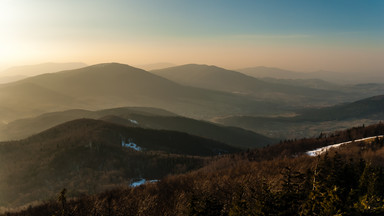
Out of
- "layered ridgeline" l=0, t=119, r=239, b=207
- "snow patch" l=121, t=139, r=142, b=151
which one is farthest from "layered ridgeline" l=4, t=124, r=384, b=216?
"snow patch" l=121, t=139, r=142, b=151

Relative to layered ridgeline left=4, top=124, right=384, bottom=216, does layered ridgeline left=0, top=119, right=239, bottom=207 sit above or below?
below

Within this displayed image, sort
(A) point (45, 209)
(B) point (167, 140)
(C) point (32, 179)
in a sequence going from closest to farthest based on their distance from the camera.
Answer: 1. (A) point (45, 209)
2. (C) point (32, 179)
3. (B) point (167, 140)

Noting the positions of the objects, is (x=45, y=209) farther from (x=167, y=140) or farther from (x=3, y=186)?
(x=167, y=140)

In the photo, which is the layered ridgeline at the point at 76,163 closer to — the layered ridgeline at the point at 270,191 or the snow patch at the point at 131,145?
the snow patch at the point at 131,145

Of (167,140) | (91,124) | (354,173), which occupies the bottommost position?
(167,140)

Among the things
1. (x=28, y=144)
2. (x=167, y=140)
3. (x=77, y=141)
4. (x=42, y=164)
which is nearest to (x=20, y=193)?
(x=42, y=164)

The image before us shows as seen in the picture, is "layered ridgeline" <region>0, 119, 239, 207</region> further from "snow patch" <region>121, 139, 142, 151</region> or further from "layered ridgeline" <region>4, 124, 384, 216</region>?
"layered ridgeline" <region>4, 124, 384, 216</region>
